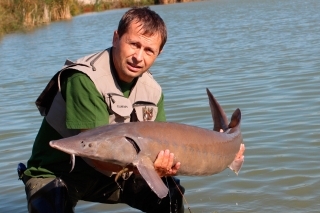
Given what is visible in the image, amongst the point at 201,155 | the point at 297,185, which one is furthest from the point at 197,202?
the point at 201,155

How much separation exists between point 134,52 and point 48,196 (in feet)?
3.50

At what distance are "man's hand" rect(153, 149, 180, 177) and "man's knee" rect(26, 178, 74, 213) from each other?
0.79 metres

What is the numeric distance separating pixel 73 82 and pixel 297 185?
9.65 feet

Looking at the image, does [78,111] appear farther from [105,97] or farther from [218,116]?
[218,116]

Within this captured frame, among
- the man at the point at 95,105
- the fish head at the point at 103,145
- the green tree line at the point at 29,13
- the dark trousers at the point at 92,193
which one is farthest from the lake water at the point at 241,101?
the green tree line at the point at 29,13

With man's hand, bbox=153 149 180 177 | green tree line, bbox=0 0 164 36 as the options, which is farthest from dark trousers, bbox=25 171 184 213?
green tree line, bbox=0 0 164 36

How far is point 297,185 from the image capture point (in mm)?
5980

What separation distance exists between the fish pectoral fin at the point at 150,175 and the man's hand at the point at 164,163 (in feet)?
0.19

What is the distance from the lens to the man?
3838mm

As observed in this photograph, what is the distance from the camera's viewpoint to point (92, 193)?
4266mm

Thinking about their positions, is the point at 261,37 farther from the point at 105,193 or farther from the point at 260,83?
the point at 105,193

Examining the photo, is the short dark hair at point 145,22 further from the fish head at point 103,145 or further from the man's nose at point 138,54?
the fish head at point 103,145

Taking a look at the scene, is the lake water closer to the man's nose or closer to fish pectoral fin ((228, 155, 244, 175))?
fish pectoral fin ((228, 155, 244, 175))

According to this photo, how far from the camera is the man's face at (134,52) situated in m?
3.98
